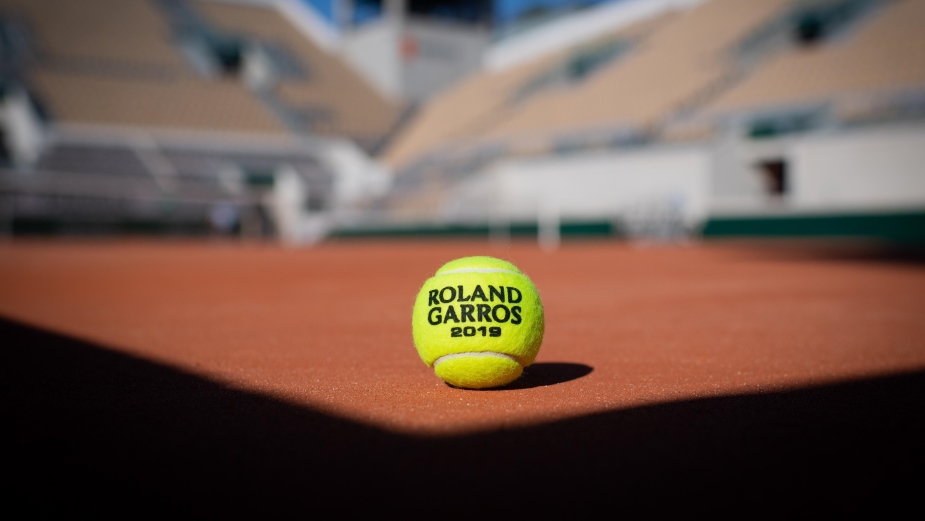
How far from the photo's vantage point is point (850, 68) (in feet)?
72.9

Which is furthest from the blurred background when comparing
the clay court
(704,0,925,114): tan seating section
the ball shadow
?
the ball shadow

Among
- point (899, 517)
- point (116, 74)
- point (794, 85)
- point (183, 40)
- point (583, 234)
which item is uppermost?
point (183, 40)

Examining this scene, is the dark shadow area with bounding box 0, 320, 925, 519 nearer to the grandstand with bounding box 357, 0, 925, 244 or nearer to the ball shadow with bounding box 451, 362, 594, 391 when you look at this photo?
the ball shadow with bounding box 451, 362, 594, 391

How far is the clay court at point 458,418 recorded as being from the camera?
217 cm

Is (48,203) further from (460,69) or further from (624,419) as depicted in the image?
(624,419)

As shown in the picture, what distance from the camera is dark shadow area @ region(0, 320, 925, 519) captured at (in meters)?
2.10

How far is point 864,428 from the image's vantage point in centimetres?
282

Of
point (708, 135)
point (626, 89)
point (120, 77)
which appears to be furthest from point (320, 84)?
point (708, 135)

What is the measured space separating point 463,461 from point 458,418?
54 cm

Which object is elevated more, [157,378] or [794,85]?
[794,85]

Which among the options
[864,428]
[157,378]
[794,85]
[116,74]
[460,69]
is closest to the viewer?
[864,428]

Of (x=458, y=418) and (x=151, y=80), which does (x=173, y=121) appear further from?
(x=458, y=418)

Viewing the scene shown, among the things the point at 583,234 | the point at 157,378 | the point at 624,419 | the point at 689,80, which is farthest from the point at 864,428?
the point at 689,80

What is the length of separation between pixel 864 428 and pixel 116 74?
119 ft
